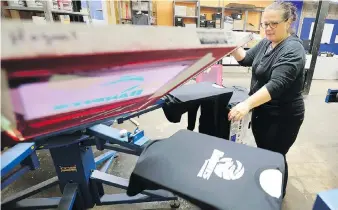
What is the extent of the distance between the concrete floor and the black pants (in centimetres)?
61

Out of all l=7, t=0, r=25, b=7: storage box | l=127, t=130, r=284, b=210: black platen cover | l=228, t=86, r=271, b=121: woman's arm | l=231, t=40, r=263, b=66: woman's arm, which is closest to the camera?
l=127, t=130, r=284, b=210: black platen cover

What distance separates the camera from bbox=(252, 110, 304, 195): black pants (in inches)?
47.8

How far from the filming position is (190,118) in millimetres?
1191

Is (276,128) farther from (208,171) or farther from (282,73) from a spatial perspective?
(208,171)

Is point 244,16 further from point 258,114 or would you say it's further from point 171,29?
point 171,29

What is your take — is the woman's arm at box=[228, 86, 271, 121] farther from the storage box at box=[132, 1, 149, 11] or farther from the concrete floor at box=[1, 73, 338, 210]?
the storage box at box=[132, 1, 149, 11]

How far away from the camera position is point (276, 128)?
123 cm

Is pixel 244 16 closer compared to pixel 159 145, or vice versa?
pixel 159 145

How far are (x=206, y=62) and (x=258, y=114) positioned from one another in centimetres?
88

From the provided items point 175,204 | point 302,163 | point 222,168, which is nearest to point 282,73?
point 222,168

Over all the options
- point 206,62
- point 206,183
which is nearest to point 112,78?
point 206,62

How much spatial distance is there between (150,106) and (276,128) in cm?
78

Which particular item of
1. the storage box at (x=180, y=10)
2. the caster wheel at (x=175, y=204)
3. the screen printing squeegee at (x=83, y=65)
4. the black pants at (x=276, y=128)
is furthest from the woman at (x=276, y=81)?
the storage box at (x=180, y=10)

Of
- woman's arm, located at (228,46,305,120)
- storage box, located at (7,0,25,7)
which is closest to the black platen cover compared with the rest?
woman's arm, located at (228,46,305,120)
